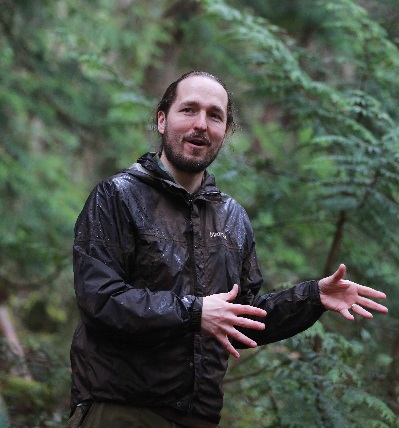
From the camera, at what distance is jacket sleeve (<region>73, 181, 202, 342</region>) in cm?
284

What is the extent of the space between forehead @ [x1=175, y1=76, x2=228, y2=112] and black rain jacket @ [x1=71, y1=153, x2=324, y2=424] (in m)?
0.42

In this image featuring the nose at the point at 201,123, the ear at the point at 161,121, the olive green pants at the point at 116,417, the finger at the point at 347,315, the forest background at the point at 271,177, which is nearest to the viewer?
the olive green pants at the point at 116,417

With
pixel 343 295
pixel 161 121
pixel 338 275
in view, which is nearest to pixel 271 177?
pixel 161 121

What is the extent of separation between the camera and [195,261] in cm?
324

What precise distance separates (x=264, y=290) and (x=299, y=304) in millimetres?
3262

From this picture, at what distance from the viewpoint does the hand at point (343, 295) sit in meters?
3.22

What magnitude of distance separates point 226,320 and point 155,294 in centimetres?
35

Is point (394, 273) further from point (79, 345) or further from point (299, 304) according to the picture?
point (79, 345)

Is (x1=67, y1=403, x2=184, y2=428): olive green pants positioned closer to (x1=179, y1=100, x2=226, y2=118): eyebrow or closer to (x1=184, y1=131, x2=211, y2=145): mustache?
(x1=184, y1=131, x2=211, y2=145): mustache

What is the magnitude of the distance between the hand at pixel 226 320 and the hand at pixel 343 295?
0.63m

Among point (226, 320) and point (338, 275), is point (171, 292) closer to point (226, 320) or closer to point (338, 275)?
point (226, 320)

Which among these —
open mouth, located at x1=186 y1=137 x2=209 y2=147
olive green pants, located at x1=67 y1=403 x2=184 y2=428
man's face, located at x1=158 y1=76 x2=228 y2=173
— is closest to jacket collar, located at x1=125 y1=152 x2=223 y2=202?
man's face, located at x1=158 y1=76 x2=228 y2=173

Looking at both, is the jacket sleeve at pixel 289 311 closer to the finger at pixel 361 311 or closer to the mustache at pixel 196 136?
the finger at pixel 361 311

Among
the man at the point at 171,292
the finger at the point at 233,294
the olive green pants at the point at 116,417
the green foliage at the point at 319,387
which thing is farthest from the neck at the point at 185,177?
the green foliage at the point at 319,387
